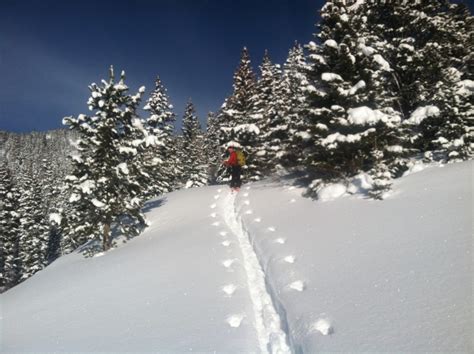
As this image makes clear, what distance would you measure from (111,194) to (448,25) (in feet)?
59.8

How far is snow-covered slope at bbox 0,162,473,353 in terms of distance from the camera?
440cm

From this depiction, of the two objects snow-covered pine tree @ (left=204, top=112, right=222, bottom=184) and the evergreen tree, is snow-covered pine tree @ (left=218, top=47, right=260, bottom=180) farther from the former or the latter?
snow-covered pine tree @ (left=204, top=112, right=222, bottom=184)

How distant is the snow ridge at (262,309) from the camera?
498 centimetres

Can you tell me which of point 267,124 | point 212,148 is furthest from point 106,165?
point 212,148

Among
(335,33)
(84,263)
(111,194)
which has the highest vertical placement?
(335,33)

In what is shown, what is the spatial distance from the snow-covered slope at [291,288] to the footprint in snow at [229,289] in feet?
0.07

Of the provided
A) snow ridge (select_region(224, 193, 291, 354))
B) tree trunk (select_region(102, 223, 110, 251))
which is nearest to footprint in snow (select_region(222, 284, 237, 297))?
snow ridge (select_region(224, 193, 291, 354))

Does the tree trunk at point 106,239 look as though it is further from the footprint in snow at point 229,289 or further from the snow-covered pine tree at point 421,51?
the snow-covered pine tree at point 421,51

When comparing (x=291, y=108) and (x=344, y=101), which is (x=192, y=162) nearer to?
(x=291, y=108)

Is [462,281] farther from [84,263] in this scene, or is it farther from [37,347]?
[84,263]

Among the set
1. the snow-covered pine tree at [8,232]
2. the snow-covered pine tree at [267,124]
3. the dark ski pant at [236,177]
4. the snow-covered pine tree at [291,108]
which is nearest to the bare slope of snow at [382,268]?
the snow-covered pine tree at [291,108]

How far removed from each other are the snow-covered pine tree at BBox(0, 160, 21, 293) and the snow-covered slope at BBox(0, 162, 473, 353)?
30.5 m

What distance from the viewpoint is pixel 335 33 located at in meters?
13.3

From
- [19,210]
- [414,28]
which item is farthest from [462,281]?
[19,210]
